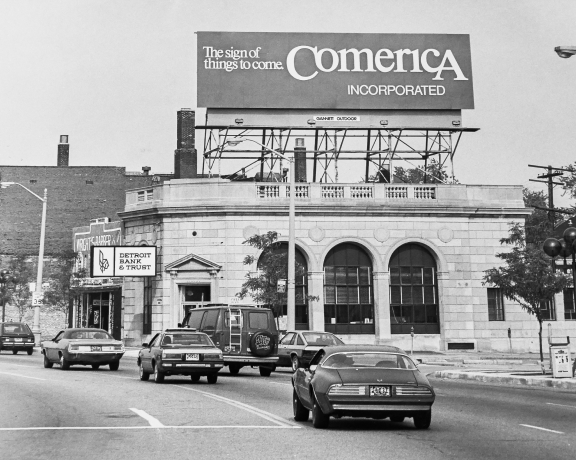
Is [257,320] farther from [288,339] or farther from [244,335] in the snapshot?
[288,339]

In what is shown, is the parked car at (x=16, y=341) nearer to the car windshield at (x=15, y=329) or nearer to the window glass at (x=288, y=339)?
the car windshield at (x=15, y=329)

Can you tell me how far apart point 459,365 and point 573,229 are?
1238 centimetres

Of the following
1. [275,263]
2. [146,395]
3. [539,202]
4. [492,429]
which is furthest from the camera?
[539,202]

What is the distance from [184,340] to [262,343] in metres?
4.45

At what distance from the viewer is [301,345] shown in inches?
1175

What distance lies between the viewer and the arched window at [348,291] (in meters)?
47.0

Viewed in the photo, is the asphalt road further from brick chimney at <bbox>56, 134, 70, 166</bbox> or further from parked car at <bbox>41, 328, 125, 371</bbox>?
brick chimney at <bbox>56, 134, 70, 166</bbox>

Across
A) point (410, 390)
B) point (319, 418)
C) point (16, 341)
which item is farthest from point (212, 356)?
point (16, 341)

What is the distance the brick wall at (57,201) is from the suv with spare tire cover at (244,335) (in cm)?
4859

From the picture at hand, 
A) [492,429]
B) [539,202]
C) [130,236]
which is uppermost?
[539,202]

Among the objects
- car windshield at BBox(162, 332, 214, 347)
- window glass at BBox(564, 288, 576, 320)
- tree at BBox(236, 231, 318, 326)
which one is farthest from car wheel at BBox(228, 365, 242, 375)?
window glass at BBox(564, 288, 576, 320)

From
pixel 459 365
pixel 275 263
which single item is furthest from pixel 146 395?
pixel 275 263

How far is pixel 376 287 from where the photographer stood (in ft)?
154

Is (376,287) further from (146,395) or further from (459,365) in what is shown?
(146,395)
